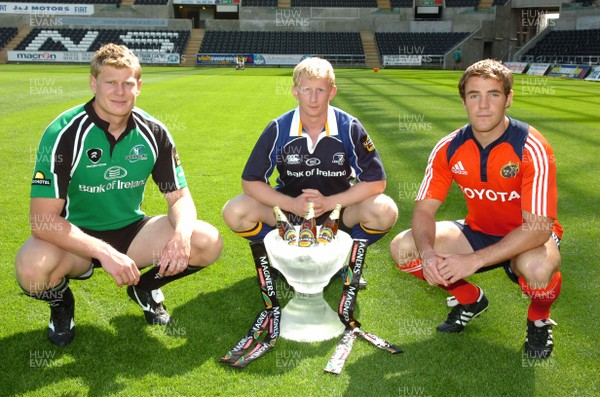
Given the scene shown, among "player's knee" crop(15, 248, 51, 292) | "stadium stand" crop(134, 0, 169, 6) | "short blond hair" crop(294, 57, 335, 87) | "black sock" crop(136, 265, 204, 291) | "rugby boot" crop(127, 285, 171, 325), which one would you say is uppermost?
"stadium stand" crop(134, 0, 169, 6)

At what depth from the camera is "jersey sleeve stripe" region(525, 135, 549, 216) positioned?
8.76 feet

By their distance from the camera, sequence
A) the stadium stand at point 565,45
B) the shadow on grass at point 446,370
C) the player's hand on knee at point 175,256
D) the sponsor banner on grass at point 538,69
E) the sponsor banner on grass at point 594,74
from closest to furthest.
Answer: the shadow on grass at point 446,370 → the player's hand on knee at point 175,256 → the sponsor banner on grass at point 594,74 → the sponsor banner on grass at point 538,69 → the stadium stand at point 565,45

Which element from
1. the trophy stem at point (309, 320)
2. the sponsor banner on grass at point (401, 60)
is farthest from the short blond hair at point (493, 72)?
the sponsor banner on grass at point (401, 60)

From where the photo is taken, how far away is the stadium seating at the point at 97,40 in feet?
126

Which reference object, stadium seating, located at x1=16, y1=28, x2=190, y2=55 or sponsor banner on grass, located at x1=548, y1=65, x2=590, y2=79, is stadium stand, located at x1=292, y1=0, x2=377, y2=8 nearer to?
stadium seating, located at x1=16, y1=28, x2=190, y2=55

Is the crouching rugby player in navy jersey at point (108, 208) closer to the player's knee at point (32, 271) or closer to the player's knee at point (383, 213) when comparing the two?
the player's knee at point (32, 271)

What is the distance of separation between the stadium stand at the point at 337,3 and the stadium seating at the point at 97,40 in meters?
9.74

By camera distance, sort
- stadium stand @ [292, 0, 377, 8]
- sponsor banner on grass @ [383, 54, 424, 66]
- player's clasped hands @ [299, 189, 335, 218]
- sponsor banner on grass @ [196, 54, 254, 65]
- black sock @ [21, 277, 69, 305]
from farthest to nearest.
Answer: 1. stadium stand @ [292, 0, 377, 8]
2. sponsor banner on grass @ [383, 54, 424, 66]
3. sponsor banner on grass @ [196, 54, 254, 65]
4. player's clasped hands @ [299, 189, 335, 218]
5. black sock @ [21, 277, 69, 305]

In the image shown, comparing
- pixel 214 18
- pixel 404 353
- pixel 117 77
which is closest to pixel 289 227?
pixel 404 353

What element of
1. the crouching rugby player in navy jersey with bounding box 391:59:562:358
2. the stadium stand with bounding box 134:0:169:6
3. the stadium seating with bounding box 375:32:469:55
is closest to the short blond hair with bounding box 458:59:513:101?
the crouching rugby player in navy jersey with bounding box 391:59:562:358

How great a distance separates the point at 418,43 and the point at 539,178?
39785mm

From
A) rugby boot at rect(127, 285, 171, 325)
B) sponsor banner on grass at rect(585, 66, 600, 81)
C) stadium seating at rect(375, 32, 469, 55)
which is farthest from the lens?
stadium seating at rect(375, 32, 469, 55)

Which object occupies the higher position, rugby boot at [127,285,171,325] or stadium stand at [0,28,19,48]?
stadium stand at [0,28,19,48]

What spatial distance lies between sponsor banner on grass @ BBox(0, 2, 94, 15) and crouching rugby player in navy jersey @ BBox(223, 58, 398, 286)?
42.4m
